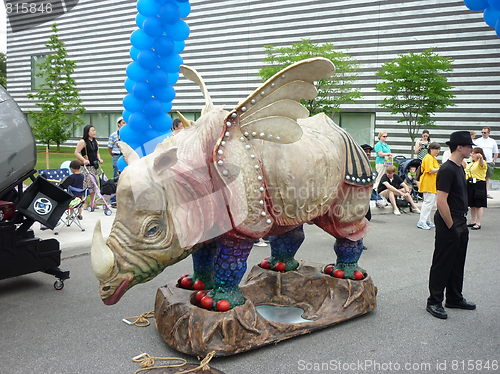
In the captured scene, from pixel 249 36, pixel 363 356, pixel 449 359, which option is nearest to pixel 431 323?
pixel 449 359

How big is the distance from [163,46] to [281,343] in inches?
195

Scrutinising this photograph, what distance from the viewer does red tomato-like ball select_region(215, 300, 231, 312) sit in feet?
9.71

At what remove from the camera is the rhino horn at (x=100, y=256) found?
98.1 inches

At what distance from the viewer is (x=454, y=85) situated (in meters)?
18.2

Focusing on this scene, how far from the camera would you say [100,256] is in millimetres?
2508

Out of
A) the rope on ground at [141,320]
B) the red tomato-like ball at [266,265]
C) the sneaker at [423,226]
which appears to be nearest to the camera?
the rope on ground at [141,320]

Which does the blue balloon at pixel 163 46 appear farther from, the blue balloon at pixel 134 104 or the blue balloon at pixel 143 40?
the blue balloon at pixel 134 104

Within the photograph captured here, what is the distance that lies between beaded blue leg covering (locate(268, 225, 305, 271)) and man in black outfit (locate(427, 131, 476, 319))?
50.0 inches

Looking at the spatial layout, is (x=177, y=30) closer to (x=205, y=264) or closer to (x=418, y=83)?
(x=205, y=264)

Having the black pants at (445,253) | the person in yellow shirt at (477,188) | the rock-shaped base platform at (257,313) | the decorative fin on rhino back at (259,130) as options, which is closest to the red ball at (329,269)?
the rock-shaped base platform at (257,313)

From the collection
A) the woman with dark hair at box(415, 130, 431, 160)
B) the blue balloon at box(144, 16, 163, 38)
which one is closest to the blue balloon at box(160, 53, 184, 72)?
the blue balloon at box(144, 16, 163, 38)

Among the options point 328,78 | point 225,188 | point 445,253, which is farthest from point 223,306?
point 328,78

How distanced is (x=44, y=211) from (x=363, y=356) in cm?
333

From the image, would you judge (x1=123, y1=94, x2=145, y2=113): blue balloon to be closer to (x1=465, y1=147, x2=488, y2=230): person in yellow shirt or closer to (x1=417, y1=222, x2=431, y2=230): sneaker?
(x1=417, y1=222, x2=431, y2=230): sneaker
